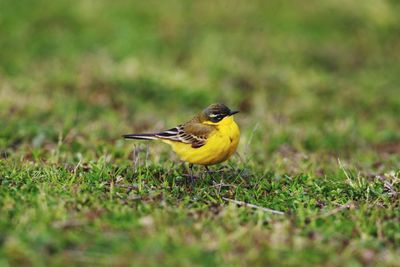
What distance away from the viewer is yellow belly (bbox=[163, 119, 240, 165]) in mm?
5938

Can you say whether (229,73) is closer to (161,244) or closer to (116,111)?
(116,111)

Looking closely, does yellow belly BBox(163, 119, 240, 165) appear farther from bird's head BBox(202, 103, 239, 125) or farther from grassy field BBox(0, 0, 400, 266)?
grassy field BBox(0, 0, 400, 266)

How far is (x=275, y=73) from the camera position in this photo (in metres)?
11.5

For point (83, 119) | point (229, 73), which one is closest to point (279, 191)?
point (83, 119)

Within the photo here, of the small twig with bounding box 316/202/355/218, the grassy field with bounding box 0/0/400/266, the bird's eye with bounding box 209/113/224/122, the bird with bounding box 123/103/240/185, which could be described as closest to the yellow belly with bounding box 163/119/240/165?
the bird with bounding box 123/103/240/185

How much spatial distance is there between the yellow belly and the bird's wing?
0.05 m

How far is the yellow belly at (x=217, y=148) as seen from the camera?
594cm

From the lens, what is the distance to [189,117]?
955 centimetres

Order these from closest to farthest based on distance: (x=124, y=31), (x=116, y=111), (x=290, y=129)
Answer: (x=290, y=129), (x=116, y=111), (x=124, y=31)

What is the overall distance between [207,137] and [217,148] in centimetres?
21

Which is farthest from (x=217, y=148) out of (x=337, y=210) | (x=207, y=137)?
(x=337, y=210)

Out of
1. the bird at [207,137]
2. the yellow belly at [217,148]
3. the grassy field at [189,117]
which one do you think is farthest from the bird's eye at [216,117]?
the grassy field at [189,117]

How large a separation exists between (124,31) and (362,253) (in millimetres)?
9396

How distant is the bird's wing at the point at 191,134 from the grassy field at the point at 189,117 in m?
0.34
